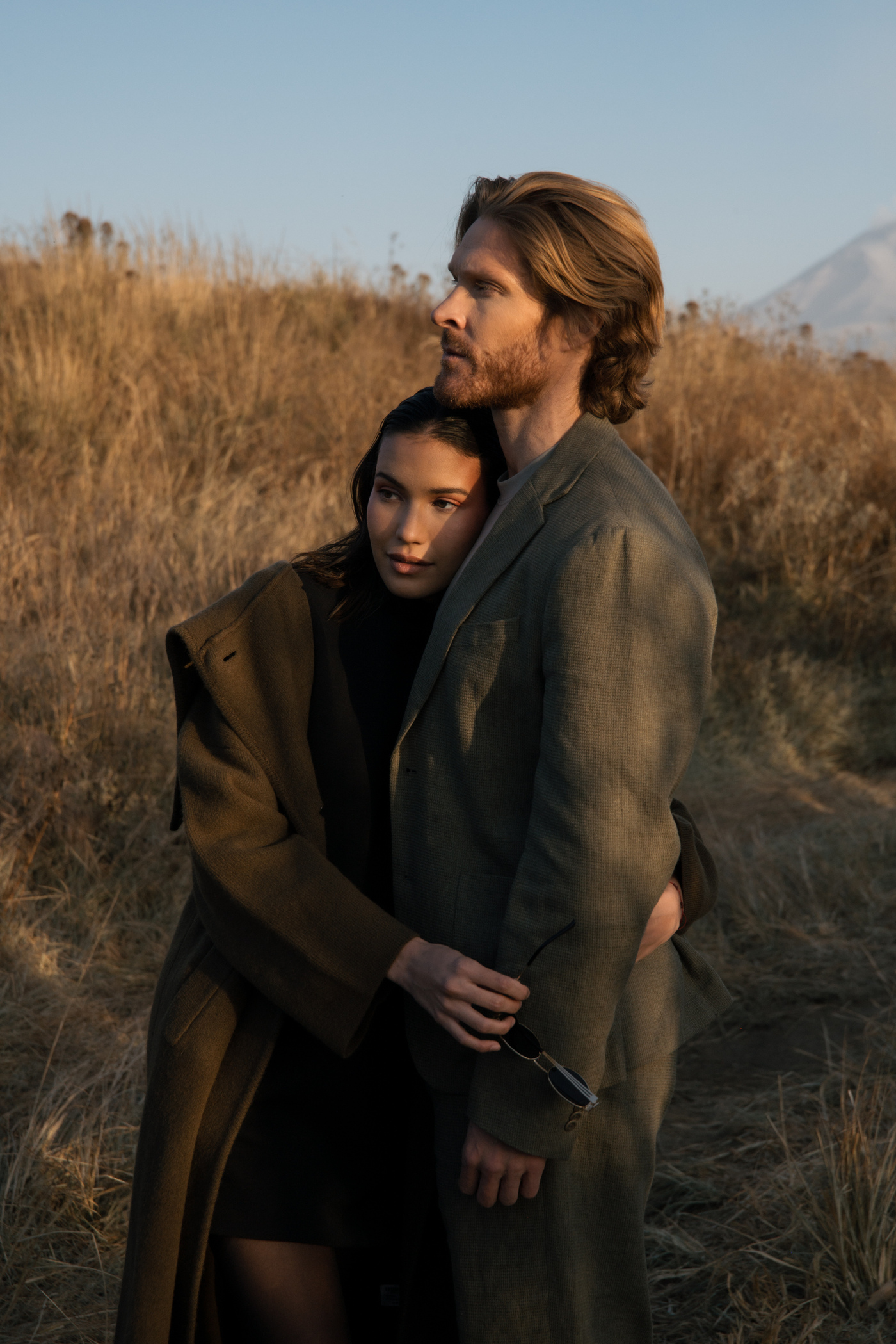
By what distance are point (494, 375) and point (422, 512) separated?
0.25 m

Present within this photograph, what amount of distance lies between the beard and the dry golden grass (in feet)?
5.93

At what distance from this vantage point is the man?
1428mm

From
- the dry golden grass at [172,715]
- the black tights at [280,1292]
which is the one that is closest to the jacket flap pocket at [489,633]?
the black tights at [280,1292]

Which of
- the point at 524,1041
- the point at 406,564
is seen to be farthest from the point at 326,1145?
the point at 406,564

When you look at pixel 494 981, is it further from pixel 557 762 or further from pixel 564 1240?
pixel 564 1240

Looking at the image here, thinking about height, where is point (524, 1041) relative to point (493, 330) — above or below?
below

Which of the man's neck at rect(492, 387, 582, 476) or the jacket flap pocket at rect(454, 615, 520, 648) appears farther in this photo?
the man's neck at rect(492, 387, 582, 476)

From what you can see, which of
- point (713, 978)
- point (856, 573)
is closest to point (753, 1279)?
point (713, 978)

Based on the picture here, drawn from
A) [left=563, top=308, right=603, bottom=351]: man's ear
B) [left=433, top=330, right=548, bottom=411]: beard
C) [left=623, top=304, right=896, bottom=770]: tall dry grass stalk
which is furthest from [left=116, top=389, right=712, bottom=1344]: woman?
[left=623, top=304, right=896, bottom=770]: tall dry grass stalk

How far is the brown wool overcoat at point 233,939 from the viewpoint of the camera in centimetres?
158

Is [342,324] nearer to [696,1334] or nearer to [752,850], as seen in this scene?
[752,850]

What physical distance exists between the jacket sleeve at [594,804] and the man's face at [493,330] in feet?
1.18

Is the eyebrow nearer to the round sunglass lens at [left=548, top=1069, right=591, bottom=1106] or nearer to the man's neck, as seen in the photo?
the man's neck

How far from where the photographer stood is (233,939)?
1637mm
